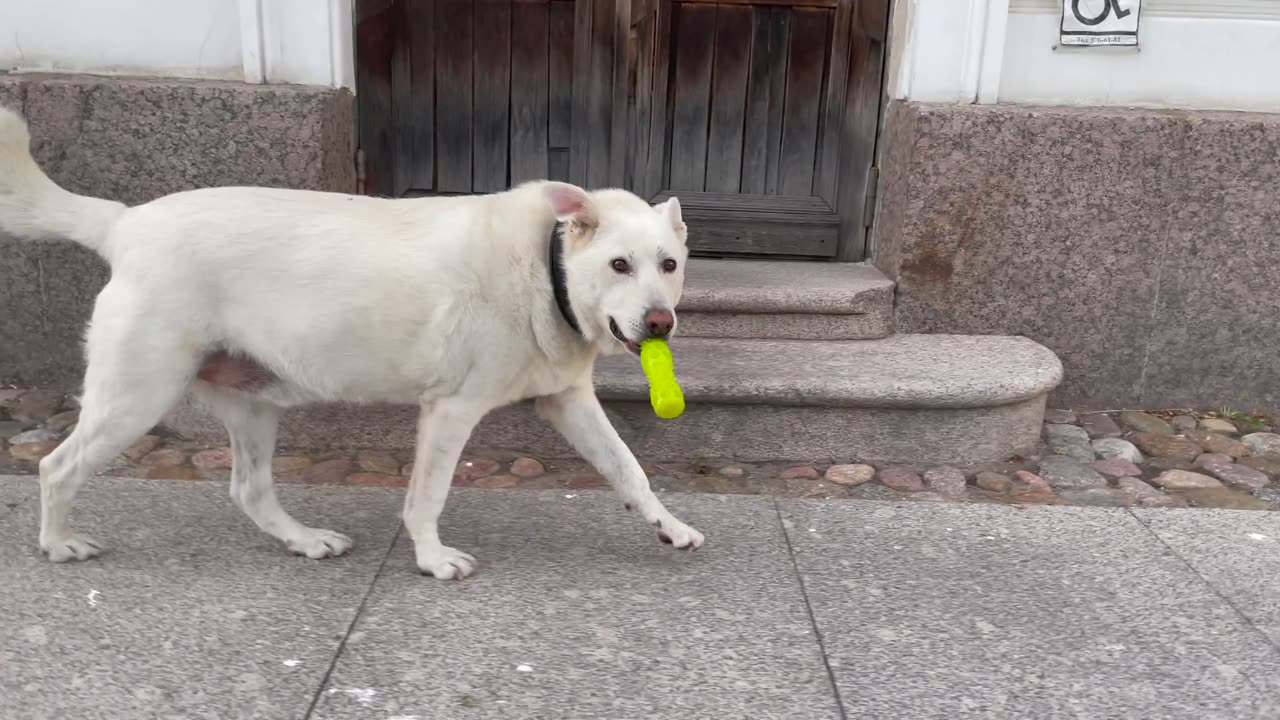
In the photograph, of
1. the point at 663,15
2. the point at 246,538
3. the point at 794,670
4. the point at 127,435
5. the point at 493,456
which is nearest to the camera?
the point at 794,670

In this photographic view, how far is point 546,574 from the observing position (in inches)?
125

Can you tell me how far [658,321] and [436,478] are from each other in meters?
0.87

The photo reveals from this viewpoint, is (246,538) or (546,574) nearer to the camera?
(546,574)

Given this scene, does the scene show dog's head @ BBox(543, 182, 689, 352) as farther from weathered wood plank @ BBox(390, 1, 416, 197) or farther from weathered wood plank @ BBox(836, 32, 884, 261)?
weathered wood plank @ BBox(390, 1, 416, 197)

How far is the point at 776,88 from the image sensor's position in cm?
538

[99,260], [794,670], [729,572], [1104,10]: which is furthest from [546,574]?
[1104,10]

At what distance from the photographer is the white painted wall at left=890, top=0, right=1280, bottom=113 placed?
4.49m

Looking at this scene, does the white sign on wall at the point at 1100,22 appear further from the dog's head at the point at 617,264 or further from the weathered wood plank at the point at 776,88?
the dog's head at the point at 617,264

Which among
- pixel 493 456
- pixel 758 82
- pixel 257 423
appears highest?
pixel 758 82

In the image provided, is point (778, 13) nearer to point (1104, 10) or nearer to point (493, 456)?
point (1104, 10)

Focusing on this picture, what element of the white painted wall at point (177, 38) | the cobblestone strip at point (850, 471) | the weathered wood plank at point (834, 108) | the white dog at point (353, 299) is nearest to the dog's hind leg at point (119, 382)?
the white dog at point (353, 299)

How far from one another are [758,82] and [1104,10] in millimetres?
1670

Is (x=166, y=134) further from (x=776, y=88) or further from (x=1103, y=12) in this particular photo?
(x=1103, y=12)

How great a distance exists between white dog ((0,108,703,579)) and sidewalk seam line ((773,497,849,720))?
949 millimetres
